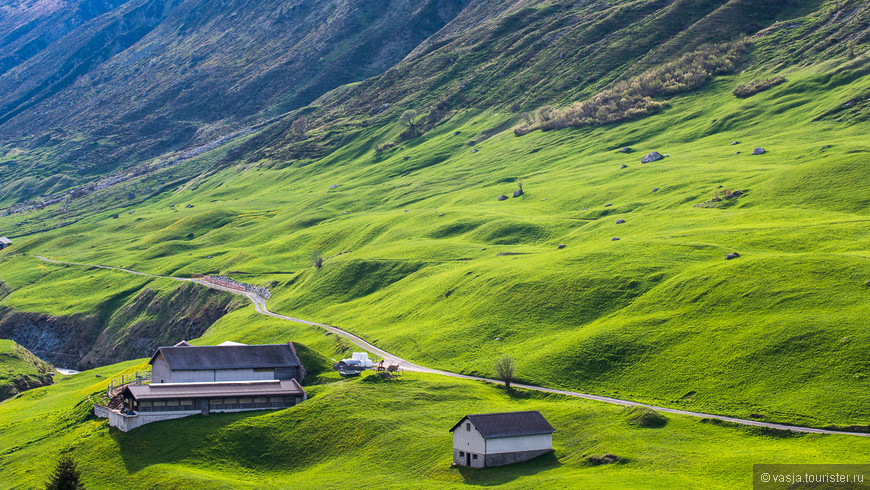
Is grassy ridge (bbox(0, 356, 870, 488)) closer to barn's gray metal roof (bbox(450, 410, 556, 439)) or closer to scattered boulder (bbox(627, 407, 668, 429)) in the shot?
scattered boulder (bbox(627, 407, 668, 429))

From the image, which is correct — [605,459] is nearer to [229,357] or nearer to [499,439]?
[499,439]

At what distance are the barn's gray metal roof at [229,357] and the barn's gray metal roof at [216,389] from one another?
373cm

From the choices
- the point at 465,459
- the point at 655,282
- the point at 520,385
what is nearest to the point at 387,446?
the point at 465,459

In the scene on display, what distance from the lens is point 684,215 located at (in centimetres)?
14662

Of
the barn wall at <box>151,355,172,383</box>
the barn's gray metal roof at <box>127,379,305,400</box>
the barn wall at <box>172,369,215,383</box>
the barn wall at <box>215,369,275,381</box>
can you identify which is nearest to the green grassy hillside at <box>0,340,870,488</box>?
the barn's gray metal roof at <box>127,379,305,400</box>

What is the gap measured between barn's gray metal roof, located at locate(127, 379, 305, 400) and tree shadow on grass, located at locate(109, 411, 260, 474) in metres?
2.52

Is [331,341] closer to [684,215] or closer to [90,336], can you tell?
[684,215]

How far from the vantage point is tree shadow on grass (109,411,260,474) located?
75125 mm

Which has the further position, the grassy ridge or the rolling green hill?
the rolling green hill

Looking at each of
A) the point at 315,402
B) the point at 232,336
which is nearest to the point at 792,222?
the point at 315,402

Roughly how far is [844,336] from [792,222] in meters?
51.4

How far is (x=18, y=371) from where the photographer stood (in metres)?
134

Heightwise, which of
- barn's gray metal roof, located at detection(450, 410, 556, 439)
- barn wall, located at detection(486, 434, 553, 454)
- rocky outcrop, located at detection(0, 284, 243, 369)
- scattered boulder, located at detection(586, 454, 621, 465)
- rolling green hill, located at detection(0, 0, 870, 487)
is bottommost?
rocky outcrop, located at detection(0, 284, 243, 369)

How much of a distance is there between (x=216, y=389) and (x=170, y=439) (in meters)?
9.09
